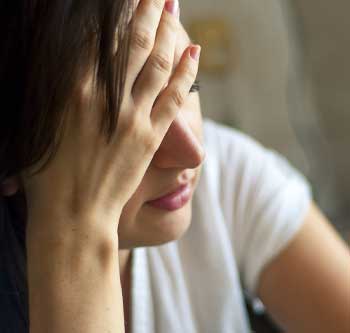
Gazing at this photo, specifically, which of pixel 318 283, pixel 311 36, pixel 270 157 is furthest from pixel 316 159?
pixel 318 283

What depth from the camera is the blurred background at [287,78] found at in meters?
1.62

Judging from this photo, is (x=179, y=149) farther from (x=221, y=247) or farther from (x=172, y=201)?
(x=221, y=247)

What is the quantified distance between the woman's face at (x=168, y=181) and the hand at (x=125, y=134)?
3cm

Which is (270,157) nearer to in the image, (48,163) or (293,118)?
(48,163)

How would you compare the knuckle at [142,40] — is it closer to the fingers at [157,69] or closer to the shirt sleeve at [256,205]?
the fingers at [157,69]

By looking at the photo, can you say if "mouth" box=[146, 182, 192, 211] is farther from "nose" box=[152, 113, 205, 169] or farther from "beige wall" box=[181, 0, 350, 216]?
"beige wall" box=[181, 0, 350, 216]

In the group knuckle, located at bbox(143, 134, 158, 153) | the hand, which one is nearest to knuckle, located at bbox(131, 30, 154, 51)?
the hand

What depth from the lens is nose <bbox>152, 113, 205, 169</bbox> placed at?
0.76 m

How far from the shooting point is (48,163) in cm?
73

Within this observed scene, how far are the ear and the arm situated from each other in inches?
17.7

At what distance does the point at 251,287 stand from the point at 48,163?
1.60 feet

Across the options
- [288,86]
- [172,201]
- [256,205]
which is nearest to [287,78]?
[288,86]

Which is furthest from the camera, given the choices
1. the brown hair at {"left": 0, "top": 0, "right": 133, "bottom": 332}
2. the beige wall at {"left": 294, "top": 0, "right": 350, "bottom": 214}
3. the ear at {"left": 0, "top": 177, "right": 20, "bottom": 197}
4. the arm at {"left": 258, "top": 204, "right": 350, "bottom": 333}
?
the beige wall at {"left": 294, "top": 0, "right": 350, "bottom": 214}

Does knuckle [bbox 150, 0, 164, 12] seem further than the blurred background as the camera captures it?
No
